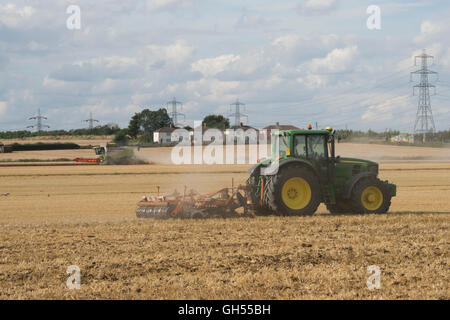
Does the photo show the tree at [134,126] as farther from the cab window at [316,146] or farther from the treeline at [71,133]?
the cab window at [316,146]

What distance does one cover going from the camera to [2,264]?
915cm

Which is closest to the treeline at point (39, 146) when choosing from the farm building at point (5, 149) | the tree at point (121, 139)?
the farm building at point (5, 149)

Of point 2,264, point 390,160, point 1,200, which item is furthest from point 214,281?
point 390,160

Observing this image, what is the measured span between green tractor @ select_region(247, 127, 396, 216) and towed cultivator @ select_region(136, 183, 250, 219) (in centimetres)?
47

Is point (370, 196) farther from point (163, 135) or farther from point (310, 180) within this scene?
point (163, 135)

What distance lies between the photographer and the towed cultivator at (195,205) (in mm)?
13773

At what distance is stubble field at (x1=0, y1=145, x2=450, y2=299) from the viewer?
24.8ft

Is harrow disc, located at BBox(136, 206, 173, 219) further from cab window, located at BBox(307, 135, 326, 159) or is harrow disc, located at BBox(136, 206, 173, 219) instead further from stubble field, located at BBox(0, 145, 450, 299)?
cab window, located at BBox(307, 135, 326, 159)

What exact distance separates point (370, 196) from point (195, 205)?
14.7 ft

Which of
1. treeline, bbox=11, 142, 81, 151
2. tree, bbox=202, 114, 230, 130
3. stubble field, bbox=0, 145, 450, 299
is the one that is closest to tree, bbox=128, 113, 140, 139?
tree, bbox=202, 114, 230, 130
